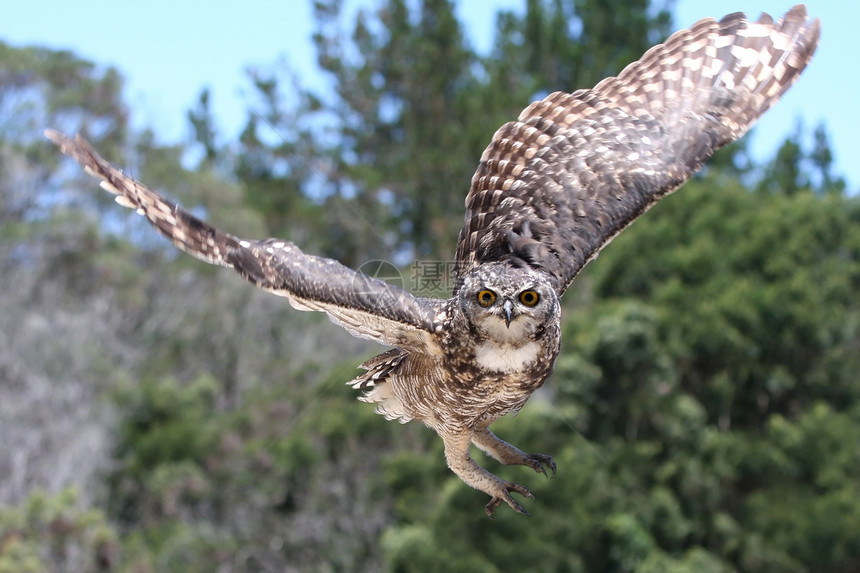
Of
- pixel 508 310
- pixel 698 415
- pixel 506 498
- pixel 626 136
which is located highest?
pixel 698 415

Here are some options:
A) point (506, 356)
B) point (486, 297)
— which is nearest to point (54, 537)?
point (506, 356)

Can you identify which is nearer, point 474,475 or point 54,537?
point 474,475

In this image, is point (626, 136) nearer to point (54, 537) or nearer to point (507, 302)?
point (507, 302)

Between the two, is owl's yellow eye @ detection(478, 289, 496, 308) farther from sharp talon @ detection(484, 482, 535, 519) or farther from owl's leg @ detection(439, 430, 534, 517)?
sharp talon @ detection(484, 482, 535, 519)

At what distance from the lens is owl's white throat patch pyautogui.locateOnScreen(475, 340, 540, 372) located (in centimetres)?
372

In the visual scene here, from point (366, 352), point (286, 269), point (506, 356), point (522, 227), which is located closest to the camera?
point (506, 356)

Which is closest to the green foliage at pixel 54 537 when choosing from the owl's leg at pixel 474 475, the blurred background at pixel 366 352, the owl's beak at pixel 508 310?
the blurred background at pixel 366 352

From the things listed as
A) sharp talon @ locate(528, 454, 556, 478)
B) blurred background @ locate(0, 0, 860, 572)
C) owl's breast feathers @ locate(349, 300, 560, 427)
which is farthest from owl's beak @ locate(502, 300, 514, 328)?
blurred background @ locate(0, 0, 860, 572)

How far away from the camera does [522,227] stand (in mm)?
4543

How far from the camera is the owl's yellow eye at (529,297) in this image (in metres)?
3.60

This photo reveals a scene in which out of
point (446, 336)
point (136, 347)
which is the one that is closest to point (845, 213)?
point (136, 347)

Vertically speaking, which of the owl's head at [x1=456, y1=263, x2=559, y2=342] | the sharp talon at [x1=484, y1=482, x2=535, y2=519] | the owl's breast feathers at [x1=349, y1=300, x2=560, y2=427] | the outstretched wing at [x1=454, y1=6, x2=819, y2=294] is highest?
the outstretched wing at [x1=454, y1=6, x2=819, y2=294]

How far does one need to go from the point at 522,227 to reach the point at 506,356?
946 mm

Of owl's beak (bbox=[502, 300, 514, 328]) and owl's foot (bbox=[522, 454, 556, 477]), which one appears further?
owl's foot (bbox=[522, 454, 556, 477])
